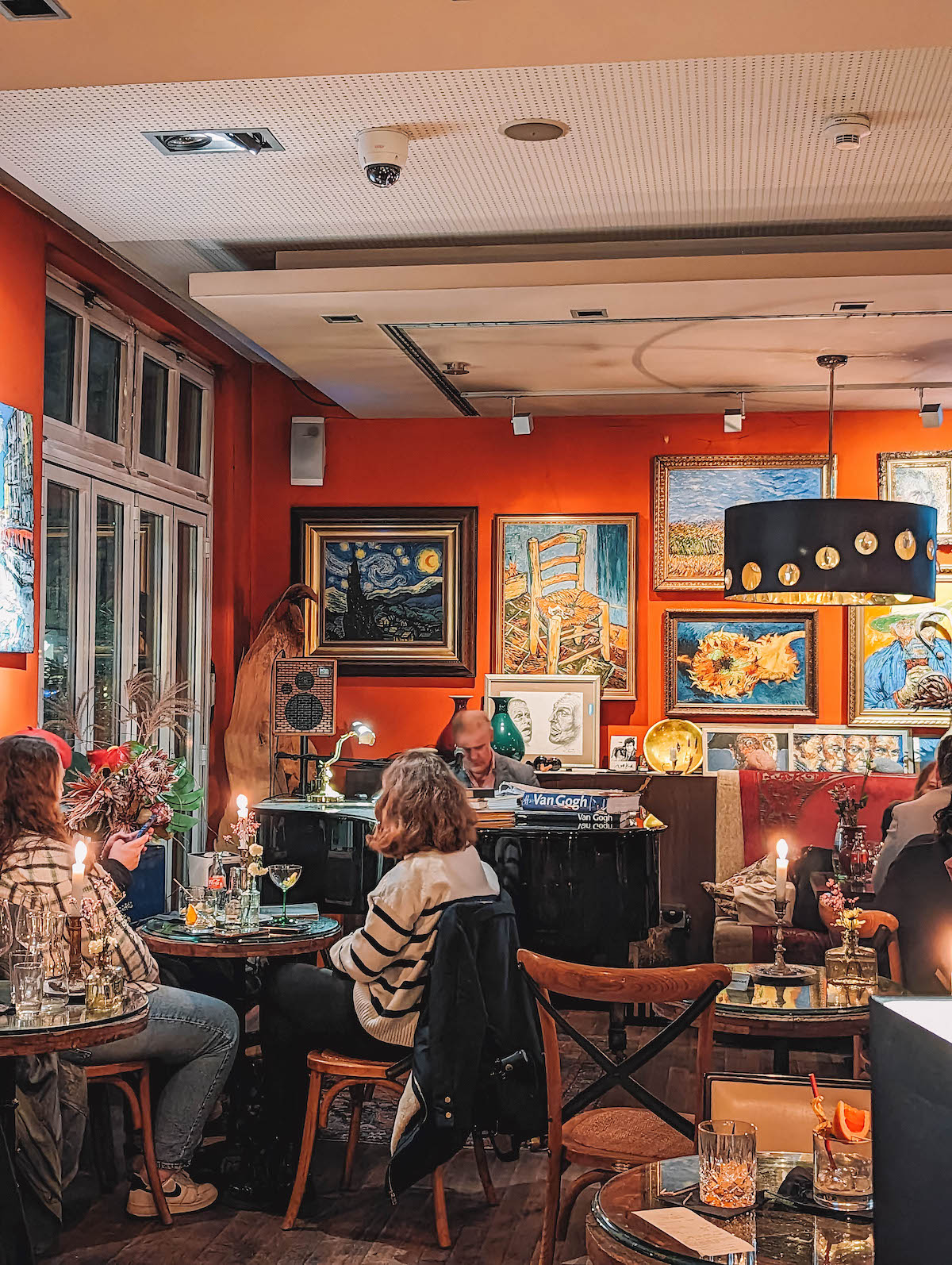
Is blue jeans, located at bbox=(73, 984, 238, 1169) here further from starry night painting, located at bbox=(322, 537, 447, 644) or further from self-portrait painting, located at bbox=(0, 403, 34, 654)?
starry night painting, located at bbox=(322, 537, 447, 644)

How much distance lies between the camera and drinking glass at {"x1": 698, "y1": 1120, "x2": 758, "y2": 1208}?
211 cm

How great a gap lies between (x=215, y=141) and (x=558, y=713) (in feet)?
14.0

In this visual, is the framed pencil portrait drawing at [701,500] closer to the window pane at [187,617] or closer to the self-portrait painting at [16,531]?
the window pane at [187,617]

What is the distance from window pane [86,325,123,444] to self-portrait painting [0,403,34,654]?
3.25 ft

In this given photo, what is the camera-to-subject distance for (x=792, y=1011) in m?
3.92

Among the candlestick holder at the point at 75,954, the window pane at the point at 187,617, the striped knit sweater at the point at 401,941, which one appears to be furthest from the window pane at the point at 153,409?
the candlestick holder at the point at 75,954

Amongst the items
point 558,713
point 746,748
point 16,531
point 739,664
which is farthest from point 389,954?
point 739,664

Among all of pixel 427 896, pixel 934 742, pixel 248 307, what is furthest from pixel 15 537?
pixel 934 742

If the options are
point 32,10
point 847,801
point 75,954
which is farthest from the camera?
point 847,801

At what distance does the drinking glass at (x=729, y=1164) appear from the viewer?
211cm

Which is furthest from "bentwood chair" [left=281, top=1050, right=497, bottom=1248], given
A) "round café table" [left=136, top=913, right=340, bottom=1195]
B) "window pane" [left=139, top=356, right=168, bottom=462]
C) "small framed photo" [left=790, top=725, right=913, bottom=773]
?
"small framed photo" [left=790, top=725, right=913, bottom=773]

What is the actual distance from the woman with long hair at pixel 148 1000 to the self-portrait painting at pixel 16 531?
1.34 meters

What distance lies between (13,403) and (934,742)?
17.3 ft

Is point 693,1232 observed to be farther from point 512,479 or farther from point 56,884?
point 512,479
